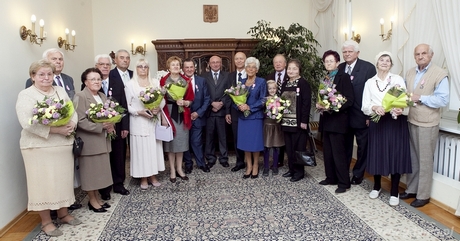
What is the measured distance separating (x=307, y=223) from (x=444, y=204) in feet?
5.03

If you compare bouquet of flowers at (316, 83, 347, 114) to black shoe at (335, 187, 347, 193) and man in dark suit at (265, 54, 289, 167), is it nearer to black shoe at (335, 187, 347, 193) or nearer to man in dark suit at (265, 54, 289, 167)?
man in dark suit at (265, 54, 289, 167)

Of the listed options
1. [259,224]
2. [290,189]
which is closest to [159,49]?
[290,189]

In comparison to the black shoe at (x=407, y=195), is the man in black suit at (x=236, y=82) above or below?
above

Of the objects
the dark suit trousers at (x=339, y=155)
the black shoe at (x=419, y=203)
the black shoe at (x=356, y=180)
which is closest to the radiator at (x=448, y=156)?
the black shoe at (x=419, y=203)

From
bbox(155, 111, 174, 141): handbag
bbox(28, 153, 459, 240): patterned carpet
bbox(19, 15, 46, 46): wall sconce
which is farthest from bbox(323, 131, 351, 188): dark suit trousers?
bbox(19, 15, 46, 46): wall sconce

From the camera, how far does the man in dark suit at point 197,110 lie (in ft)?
15.4

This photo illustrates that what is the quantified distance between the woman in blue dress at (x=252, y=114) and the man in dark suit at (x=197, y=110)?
0.56 m

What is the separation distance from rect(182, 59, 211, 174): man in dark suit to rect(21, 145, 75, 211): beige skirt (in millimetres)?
2042

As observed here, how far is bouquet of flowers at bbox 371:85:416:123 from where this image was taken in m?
3.17

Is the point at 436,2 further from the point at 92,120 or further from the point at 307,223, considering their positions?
the point at 92,120

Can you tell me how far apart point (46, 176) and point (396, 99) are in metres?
3.31

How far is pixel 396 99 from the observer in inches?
126

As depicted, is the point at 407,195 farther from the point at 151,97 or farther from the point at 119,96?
the point at 119,96

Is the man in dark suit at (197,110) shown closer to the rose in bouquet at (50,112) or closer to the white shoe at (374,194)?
the rose in bouquet at (50,112)
